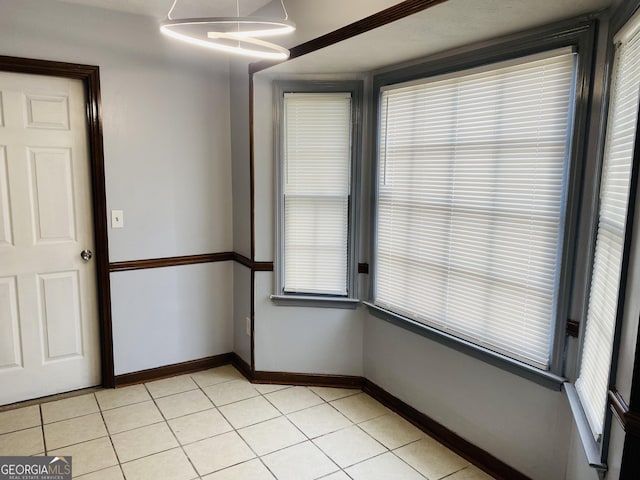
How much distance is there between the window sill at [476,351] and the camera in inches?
79.4

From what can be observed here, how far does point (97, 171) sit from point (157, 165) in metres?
0.38

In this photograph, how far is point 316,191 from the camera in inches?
122

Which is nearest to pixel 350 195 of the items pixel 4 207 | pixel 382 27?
pixel 382 27

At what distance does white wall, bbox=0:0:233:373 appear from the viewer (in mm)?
2877

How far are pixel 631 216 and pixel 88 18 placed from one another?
3.08m

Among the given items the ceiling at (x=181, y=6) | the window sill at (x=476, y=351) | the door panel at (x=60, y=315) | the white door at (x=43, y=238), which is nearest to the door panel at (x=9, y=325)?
the white door at (x=43, y=238)

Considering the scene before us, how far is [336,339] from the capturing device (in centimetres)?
320

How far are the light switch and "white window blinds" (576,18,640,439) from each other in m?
2.73

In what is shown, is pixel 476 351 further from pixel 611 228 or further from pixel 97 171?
pixel 97 171

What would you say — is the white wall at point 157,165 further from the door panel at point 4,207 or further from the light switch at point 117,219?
the door panel at point 4,207

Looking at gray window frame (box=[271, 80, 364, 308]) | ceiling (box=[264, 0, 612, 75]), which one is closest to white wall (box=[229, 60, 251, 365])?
gray window frame (box=[271, 80, 364, 308])

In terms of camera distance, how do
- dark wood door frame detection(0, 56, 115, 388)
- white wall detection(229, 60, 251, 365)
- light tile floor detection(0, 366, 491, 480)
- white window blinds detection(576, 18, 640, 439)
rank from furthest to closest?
white wall detection(229, 60, 251, 365) → dark wood door frame detection(0, 56, 115, 388) → light tile floor detection(0, 366, 491, 480) → white window blinds detection(576, 18, 640, 439)

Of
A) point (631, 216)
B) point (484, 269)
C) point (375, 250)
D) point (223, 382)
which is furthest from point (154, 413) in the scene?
point (631, 216)

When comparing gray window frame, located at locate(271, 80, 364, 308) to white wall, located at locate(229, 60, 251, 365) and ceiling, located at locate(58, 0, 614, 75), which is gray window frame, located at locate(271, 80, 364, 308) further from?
white wall, located at locate(229, 60, 251, 365)
